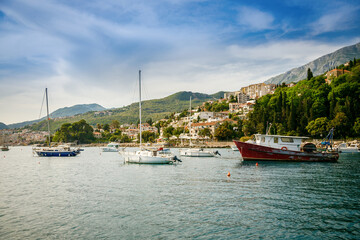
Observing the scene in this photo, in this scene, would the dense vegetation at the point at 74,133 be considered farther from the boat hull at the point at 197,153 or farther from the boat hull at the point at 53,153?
the boat hull at the point at 197,153

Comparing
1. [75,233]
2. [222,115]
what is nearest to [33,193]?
[75,233]

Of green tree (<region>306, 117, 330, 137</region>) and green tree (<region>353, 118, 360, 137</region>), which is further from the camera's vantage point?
green tree (<region>306, 117, 330, 137</region>)

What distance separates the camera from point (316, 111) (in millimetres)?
79188

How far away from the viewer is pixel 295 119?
77.9m

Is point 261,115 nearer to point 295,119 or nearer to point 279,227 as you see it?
point 295,119

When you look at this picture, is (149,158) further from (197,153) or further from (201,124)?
(201,124)

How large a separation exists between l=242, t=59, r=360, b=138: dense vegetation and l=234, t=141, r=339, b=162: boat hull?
2859 centimetres

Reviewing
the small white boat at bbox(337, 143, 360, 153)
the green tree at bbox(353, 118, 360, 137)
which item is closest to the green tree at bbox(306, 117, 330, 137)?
the green tree at bbox(353, 118, 360, 137)

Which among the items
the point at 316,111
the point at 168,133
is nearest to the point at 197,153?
the point at 316,111

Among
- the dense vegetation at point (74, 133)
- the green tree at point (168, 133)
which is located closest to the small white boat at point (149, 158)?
the green tree at point (168, 133)

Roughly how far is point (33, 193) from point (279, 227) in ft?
55.7

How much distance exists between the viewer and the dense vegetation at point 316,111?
7049 cm

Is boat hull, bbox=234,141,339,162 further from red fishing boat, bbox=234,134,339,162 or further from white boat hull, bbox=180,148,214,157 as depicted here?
white boat hull, bbox=180,148,214,157

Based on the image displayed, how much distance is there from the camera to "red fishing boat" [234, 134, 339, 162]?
3878cm
